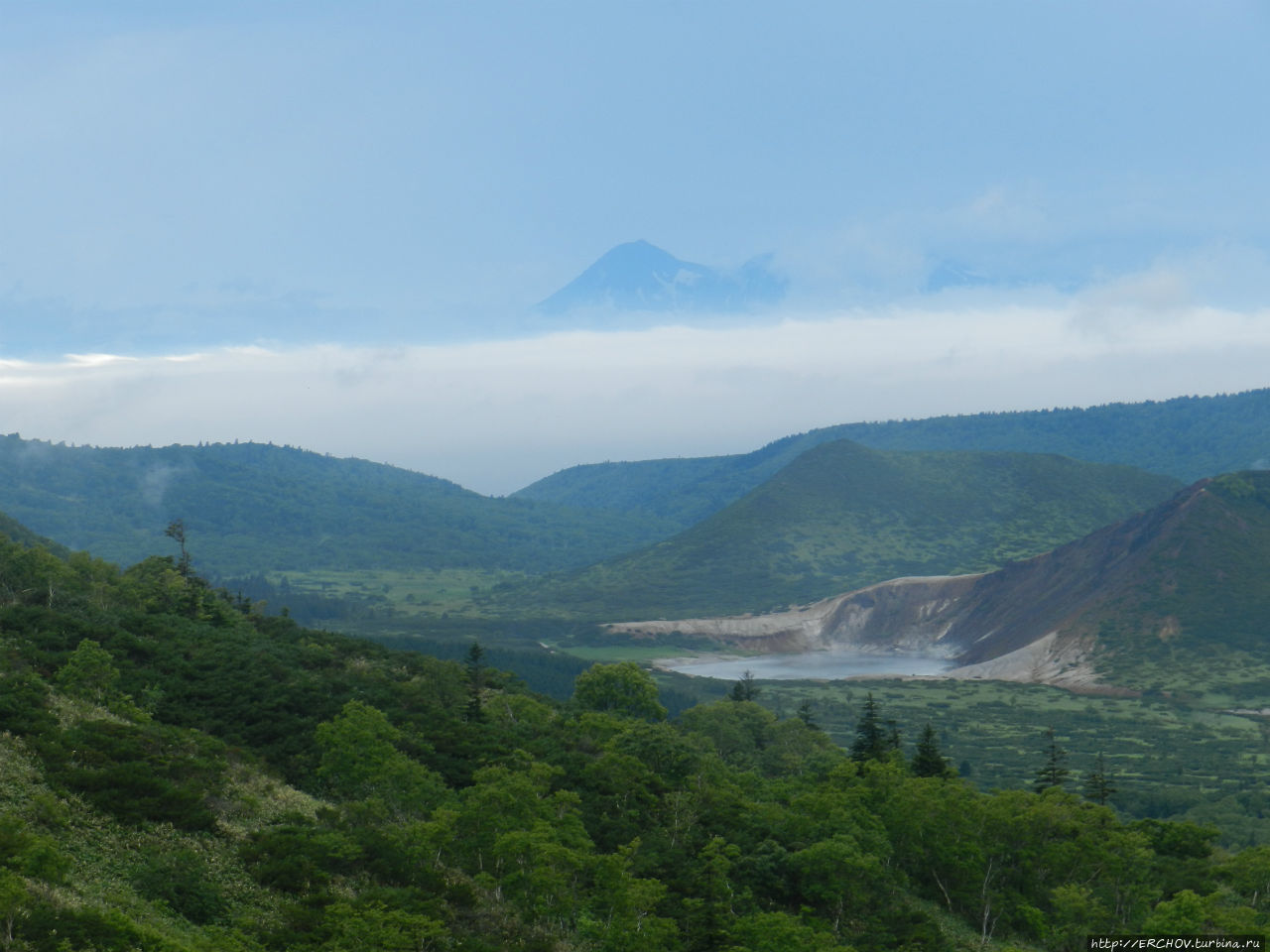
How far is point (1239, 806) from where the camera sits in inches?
3597

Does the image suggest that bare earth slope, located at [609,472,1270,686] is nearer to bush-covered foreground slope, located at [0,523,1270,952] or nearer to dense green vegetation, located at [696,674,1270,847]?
dense green vegetation, located at [696,674,1270,847]

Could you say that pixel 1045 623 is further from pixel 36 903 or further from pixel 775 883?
pixel 36 903

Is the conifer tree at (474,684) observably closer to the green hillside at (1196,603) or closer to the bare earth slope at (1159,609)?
the green hillside at (1196,603)

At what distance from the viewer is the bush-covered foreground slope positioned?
38.1 metres

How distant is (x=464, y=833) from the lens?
45.9m

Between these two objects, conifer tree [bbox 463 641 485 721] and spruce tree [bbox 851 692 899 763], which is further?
spruce tree [bbox 851 692 899 763]

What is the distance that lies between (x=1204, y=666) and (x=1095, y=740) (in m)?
47.6

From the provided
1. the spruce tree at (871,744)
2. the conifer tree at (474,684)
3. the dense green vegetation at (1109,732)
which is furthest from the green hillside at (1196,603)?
the conifer tree at (474,684)

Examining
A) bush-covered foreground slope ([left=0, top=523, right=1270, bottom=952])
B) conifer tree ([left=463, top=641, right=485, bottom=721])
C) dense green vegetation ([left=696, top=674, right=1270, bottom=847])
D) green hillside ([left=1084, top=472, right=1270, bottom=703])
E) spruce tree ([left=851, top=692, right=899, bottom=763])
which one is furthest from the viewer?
green hillside ([left=1084, top=472, right=1270, bottom=703])

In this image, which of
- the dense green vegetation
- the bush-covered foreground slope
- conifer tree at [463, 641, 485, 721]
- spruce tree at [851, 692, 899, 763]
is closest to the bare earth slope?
the dense green vegetation

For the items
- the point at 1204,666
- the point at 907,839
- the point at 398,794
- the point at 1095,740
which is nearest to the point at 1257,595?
the point at 1204,666

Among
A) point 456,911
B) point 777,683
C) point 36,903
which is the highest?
point 36,903

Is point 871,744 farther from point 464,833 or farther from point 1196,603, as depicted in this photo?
point 1196,603

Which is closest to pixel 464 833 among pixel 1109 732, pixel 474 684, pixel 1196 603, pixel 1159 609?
pixel 474 684
